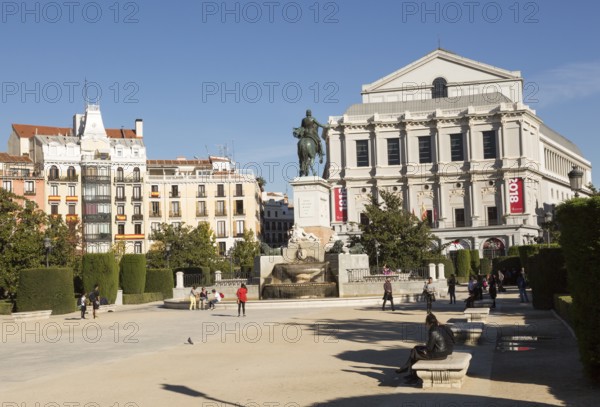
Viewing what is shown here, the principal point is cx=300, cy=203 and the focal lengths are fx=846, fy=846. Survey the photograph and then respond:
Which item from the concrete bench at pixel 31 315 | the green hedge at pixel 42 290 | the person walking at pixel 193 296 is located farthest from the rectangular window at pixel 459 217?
the concrete bench at pixel 31 315

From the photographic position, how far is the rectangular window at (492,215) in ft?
329

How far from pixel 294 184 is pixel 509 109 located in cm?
6365

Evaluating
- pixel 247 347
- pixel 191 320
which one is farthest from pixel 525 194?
pixel 247 347

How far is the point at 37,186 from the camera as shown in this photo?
95.8 meters

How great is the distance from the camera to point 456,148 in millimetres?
102875

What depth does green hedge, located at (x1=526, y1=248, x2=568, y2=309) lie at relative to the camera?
30.2 meters

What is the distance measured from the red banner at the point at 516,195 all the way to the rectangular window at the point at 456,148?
7.29 meters

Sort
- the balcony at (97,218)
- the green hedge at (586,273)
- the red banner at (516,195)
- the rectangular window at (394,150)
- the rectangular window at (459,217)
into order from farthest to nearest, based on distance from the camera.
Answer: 1. the rectangular window at (394,150)
2. the rectangular window at (459,217)
3. the balcony at (97,218)
4. the red banner at (516,195)
5. the green hedge at (586,273)

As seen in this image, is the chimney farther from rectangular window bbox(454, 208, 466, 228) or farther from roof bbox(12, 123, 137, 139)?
rectangular window bbox(454, 208, 466, 228)

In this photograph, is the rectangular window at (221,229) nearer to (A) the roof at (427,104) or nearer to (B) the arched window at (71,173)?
(B) the arched window at (71,173)

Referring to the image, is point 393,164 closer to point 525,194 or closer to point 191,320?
point 525,194

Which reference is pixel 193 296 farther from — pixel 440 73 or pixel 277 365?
A: pixel 440 73

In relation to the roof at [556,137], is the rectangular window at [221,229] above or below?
below

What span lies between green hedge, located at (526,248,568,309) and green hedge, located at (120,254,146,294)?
98.5 ft
